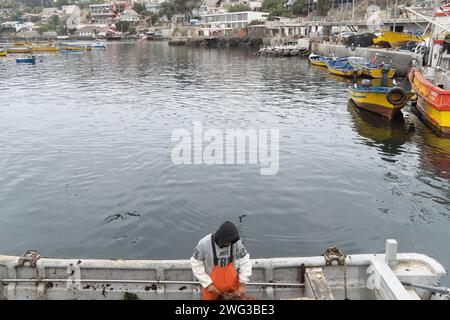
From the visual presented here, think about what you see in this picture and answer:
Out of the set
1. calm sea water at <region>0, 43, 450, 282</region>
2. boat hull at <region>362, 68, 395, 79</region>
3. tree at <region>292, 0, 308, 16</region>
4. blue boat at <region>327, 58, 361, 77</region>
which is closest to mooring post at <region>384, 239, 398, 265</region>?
calm sea water at <region>0, 43, 450, 282</region>

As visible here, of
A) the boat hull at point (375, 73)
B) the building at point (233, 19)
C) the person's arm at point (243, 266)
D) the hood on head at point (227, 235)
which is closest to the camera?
the hood on head at point (227, 235)

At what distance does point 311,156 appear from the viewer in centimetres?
1920

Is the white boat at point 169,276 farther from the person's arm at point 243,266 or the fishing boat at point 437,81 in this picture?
the fishing boat at point 437,81

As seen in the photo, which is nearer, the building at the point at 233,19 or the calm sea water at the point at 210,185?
the calm sea water at the point at 210,185

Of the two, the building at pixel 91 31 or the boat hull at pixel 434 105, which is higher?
the building at pixel 91 31

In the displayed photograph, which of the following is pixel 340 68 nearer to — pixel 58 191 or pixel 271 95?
pixel 271 95

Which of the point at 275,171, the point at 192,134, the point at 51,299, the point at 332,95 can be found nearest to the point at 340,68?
the point at 332,95

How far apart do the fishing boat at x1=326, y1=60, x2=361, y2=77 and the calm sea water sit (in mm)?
16462

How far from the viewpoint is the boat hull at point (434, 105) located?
72.1 ft

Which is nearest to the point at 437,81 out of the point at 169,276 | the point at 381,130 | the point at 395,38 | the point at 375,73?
the point at 381,130

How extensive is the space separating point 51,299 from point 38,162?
12785 millimetres

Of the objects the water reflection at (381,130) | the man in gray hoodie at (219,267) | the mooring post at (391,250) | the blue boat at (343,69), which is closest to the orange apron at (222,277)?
the man in gray hoodie at (219,267)
